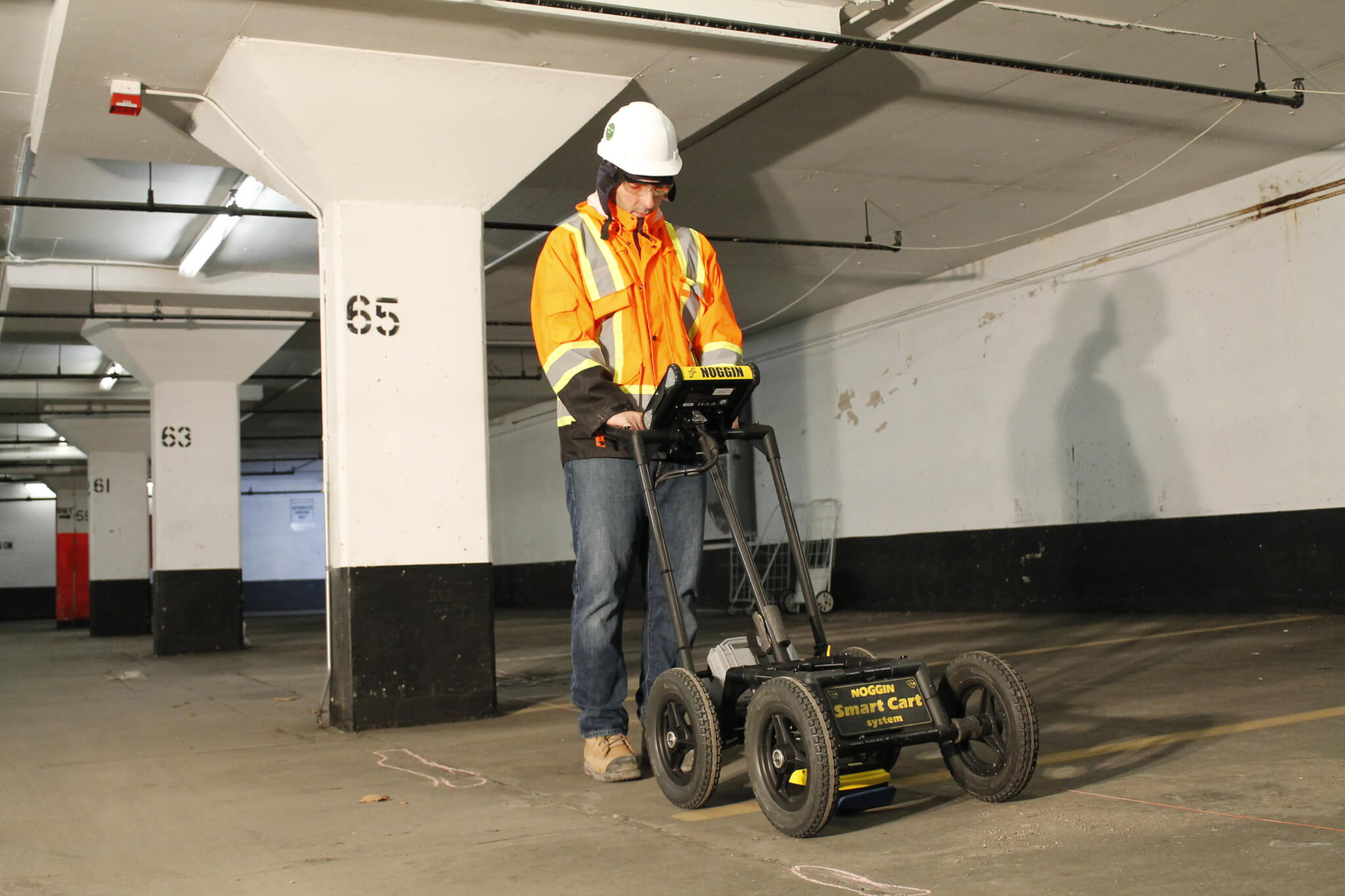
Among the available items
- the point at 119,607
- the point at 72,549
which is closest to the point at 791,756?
the point at 119,607

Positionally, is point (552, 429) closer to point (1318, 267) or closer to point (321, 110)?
point (1318, 267)

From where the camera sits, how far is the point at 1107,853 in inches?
83.7

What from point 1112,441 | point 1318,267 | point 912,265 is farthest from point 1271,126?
point 912,265

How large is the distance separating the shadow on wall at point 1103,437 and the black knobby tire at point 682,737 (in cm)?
751

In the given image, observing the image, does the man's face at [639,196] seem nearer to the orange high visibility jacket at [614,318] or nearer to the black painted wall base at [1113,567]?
the orange high visibility jacket at [614,318]

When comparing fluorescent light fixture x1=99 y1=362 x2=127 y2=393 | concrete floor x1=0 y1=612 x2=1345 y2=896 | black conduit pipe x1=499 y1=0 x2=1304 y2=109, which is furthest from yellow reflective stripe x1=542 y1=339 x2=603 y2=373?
fluorescent light fixture x1=99 y1=362 x2=127 y2=393

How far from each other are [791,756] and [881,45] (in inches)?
157

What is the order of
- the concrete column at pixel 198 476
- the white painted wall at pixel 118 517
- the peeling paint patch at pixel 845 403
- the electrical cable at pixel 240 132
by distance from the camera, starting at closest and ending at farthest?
the electrical cable at pixel 240 132 → the concrete column at pixel 198 476 → the peeling paint patch at pixel 845 403 → the white painted wall at pixel 118 517

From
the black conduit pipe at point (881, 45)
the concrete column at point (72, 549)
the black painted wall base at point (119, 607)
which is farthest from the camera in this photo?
the concrete column at point (72, 549)

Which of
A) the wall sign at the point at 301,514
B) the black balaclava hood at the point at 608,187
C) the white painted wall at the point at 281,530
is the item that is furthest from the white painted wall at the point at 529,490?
the black balaclava hood at the point at 608,187

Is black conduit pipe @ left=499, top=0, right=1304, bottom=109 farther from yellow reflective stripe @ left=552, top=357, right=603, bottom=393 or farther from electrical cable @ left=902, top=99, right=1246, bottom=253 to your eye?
yellow reflective stripe @ left=552, top=357, right=603, bottom=393

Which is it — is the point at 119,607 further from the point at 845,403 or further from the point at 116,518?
the point at 845,403

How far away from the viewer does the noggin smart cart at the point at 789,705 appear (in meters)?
2.35

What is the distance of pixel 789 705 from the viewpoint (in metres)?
2.32
